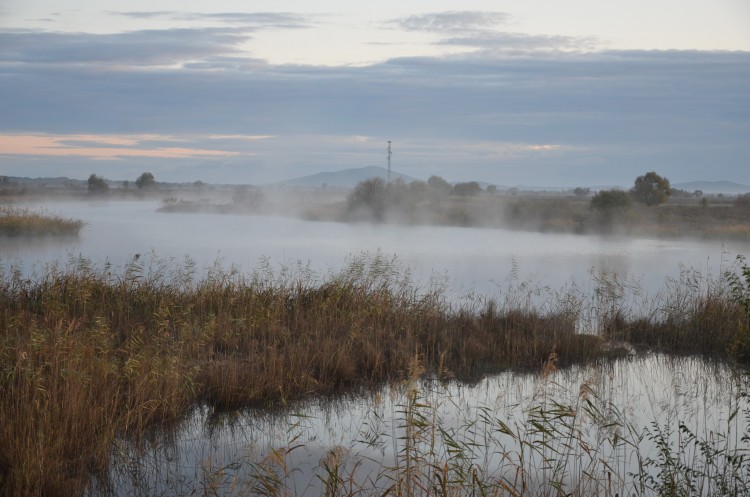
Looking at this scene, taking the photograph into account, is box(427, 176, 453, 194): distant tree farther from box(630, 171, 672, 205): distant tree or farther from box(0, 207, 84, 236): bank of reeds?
box(0, 207, 84, 236): bank of reeds

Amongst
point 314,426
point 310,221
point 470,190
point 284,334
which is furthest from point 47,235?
point 470,190

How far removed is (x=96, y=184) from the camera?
6147cm

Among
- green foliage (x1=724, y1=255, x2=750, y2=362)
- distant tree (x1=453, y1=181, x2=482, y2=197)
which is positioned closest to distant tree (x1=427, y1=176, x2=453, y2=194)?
distant tree (x1=453, y1=181, x2=482, y2=197)

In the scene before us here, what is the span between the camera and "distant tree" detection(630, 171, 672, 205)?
1554 inches

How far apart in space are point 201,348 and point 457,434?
11.4 feet

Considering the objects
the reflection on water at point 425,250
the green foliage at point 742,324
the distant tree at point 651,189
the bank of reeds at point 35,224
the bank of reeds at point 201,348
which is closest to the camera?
the bank of reeds at point 201,348

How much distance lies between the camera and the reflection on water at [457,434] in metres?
5.23

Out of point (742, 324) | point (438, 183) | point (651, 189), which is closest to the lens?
point (742, 324)

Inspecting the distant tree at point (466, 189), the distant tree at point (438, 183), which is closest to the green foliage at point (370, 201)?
the distant tree at point (438, 183)

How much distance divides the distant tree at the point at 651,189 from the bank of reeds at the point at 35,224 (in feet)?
94.2

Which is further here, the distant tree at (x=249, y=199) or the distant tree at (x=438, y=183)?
the distant tree at (x=249, y=199)

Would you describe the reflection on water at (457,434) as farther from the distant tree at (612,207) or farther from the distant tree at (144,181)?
the distant tree at (144,181)

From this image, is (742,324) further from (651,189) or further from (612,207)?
(651,189)

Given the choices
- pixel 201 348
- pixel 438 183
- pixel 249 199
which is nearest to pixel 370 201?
pixel 438 183
